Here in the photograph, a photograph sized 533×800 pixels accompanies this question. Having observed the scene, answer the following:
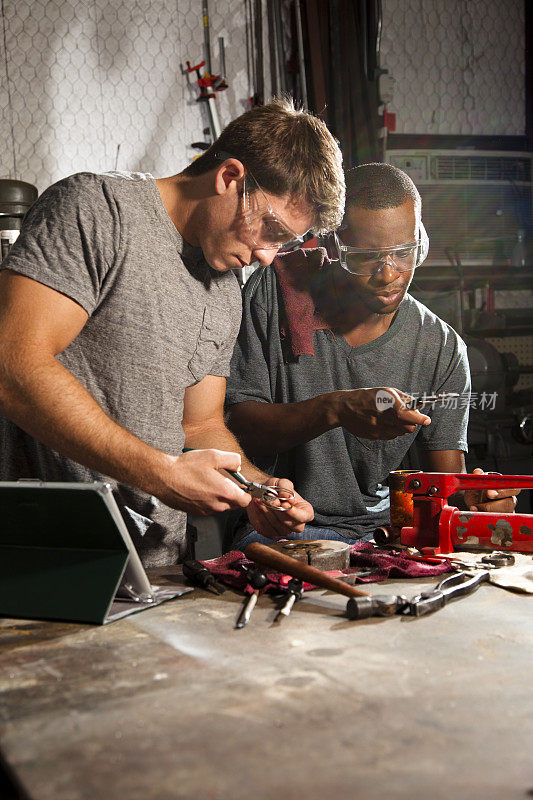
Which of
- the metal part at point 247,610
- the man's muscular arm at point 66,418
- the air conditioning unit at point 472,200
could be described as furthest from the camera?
the air conditioning unit at point 472,200

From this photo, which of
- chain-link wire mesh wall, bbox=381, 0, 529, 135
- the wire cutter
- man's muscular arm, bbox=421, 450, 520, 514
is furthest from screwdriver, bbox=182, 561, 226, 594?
chain-link wire mesh wall, bbox=381, 0, 529, 135

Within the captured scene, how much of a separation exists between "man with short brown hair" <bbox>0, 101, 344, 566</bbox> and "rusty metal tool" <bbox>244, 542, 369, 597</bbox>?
0.47 feet

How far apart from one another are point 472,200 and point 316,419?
8.54 ft

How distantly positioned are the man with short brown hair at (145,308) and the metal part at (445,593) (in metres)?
0.42

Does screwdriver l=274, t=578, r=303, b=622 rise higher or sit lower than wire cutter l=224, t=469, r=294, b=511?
lower

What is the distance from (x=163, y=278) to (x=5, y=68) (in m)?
2.58

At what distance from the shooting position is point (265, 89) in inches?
163

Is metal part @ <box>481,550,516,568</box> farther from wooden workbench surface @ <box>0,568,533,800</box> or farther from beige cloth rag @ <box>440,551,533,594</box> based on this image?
wooden workbench surface @ <box>0,568,533,800</box>

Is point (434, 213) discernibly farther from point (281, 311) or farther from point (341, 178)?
point (341, 178)

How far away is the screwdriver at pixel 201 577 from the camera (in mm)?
1461

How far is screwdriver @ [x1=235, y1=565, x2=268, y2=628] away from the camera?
127 centimetres

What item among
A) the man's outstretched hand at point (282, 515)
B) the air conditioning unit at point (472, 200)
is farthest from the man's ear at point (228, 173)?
the air conditioning unit at point (472, 200)

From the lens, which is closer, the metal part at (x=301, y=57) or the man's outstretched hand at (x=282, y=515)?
the man's outstretched hand at (x=282, y=515)

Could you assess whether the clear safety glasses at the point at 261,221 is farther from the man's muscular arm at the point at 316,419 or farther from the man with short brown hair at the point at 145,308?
the man's muscular arm at the point at 316,419
